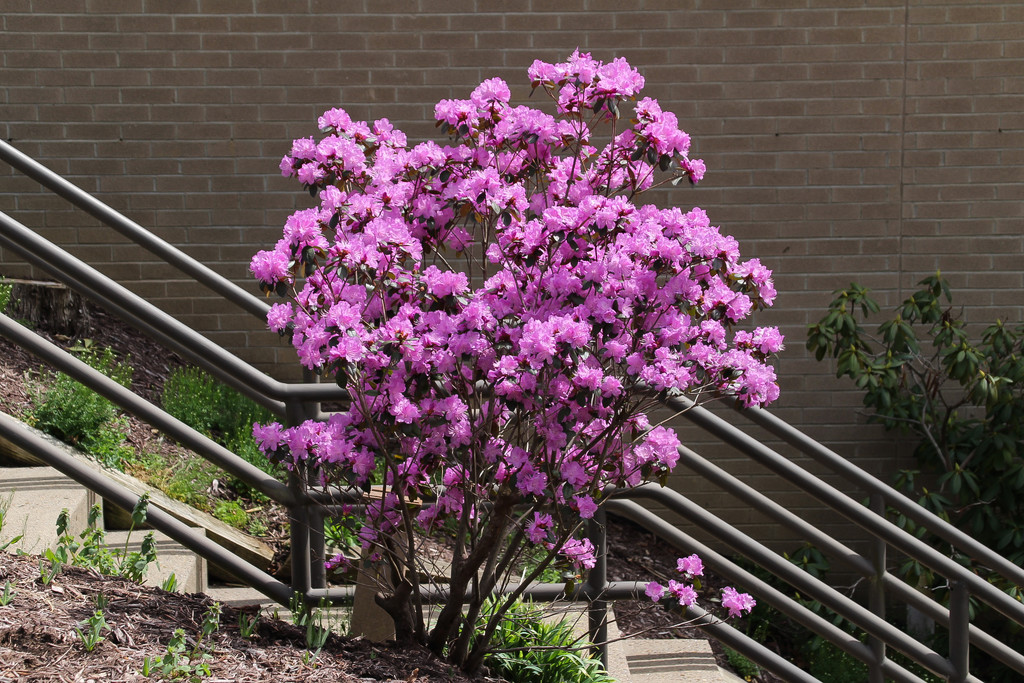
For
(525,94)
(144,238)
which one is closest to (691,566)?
(144,238)

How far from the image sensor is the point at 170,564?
331cm

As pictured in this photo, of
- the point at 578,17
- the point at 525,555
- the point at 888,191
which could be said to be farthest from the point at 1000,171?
the point at 525,555

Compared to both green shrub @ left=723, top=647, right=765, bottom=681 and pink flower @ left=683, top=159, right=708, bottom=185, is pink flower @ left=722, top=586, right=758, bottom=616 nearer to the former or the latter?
pink flower @ left=683, top=159, right=708, bottom=185

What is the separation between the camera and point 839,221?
553cm

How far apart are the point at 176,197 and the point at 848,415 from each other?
415 cm

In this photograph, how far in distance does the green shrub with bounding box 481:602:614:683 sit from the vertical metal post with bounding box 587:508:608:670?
9 centimetres

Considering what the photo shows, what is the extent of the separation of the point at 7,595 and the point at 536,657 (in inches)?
58.9

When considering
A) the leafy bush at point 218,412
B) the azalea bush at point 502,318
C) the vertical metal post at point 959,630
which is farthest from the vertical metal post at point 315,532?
the vertical metal post at point 959,630

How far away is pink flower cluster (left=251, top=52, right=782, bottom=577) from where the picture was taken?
225 centimetres

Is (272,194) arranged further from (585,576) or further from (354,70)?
(585,576)

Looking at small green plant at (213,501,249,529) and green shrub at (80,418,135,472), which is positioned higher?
green shrub at (80,418,135,472)

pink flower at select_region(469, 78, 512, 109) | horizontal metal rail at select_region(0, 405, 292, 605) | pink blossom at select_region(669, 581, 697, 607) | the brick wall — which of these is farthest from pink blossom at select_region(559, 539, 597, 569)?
the brick wall

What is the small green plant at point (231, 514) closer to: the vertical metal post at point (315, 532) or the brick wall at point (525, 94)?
the vertical metal post at point (315, 532)

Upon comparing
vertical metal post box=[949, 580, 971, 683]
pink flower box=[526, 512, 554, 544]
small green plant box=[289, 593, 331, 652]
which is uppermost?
pink flower box=[526, 512, 554, 544]
